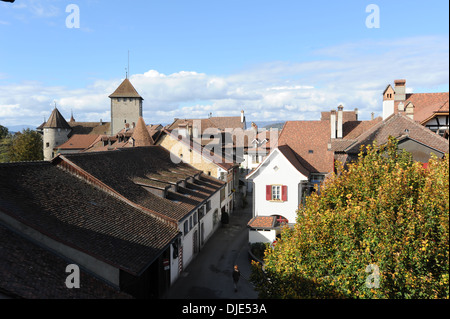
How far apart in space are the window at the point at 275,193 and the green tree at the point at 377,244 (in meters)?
16.3

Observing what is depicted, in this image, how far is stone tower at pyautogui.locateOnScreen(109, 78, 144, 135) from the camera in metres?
77.5

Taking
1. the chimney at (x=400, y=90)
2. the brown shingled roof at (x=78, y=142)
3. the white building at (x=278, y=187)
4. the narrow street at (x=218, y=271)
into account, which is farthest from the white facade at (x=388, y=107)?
the brown shingled roof at (x=78, y=142)

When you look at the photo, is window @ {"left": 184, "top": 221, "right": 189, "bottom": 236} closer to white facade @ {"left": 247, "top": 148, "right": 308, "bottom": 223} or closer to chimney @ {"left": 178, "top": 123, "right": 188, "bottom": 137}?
white facade @ {"left": 247, "top": 148, "right": 308, "bottom": 223}

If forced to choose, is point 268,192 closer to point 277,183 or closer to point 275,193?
point 275,193

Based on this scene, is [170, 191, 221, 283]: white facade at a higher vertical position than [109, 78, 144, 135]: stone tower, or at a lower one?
lower

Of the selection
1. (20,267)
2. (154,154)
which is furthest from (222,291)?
(154,154)

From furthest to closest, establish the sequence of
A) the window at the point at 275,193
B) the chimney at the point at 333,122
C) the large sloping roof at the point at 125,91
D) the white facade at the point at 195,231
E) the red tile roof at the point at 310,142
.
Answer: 1. the large sloping roof at the point at 125,91
2. the chimney at the point at 333,122
3. the red tile roof at the point at 310,142
4. the window at the point at 275,193
5. the white facade at the point at 195,231

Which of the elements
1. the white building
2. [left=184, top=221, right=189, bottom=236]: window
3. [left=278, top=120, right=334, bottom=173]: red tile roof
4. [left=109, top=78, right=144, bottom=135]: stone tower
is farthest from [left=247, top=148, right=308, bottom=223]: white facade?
[left=109, top=78, right=144, bottom=135]: stone tower

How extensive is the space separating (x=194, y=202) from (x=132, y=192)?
5511mm

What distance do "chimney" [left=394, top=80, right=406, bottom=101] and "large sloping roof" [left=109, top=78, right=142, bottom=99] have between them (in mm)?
59764

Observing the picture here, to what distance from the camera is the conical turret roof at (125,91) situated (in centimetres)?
7768

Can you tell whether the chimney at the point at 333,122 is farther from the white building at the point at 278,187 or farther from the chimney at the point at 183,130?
the chimney at the point at 183,130

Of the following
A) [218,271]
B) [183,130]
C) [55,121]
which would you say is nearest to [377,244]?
[218,271]

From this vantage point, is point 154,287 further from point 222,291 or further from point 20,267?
point 20,267
